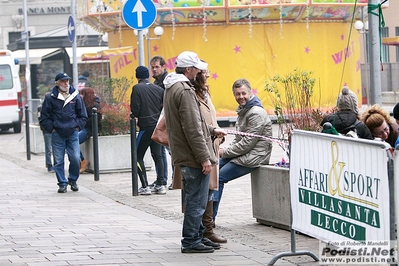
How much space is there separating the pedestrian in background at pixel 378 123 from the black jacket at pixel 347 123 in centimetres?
18

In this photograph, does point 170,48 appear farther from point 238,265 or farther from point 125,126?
point 238,265

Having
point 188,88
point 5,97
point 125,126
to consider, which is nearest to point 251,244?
point 188,88

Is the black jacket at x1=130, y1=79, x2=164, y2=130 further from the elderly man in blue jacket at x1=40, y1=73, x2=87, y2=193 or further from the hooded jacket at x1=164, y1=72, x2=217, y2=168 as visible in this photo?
the hooded jacket at x1=164, y1=72, x2=217, y2=168

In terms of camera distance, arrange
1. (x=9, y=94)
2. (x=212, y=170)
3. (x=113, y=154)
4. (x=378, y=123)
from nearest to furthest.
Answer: (x=212, y=170) < (x=378, y=123) < (x=113, y=154) < (x=9, y=94)

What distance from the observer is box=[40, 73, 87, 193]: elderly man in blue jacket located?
38.9 ft

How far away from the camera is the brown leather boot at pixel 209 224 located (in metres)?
7.72

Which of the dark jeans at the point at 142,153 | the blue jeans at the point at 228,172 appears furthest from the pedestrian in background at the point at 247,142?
the dark jeans at the point at 142,153

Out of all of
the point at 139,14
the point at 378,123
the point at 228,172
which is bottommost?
the point at 228,172

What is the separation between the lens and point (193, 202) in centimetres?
730

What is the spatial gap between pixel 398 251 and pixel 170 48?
68.2ft

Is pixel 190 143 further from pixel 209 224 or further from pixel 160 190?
pixel 160 190

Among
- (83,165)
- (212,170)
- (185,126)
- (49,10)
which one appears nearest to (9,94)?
(83,165)

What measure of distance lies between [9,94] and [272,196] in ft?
71.5

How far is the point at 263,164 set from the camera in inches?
338
